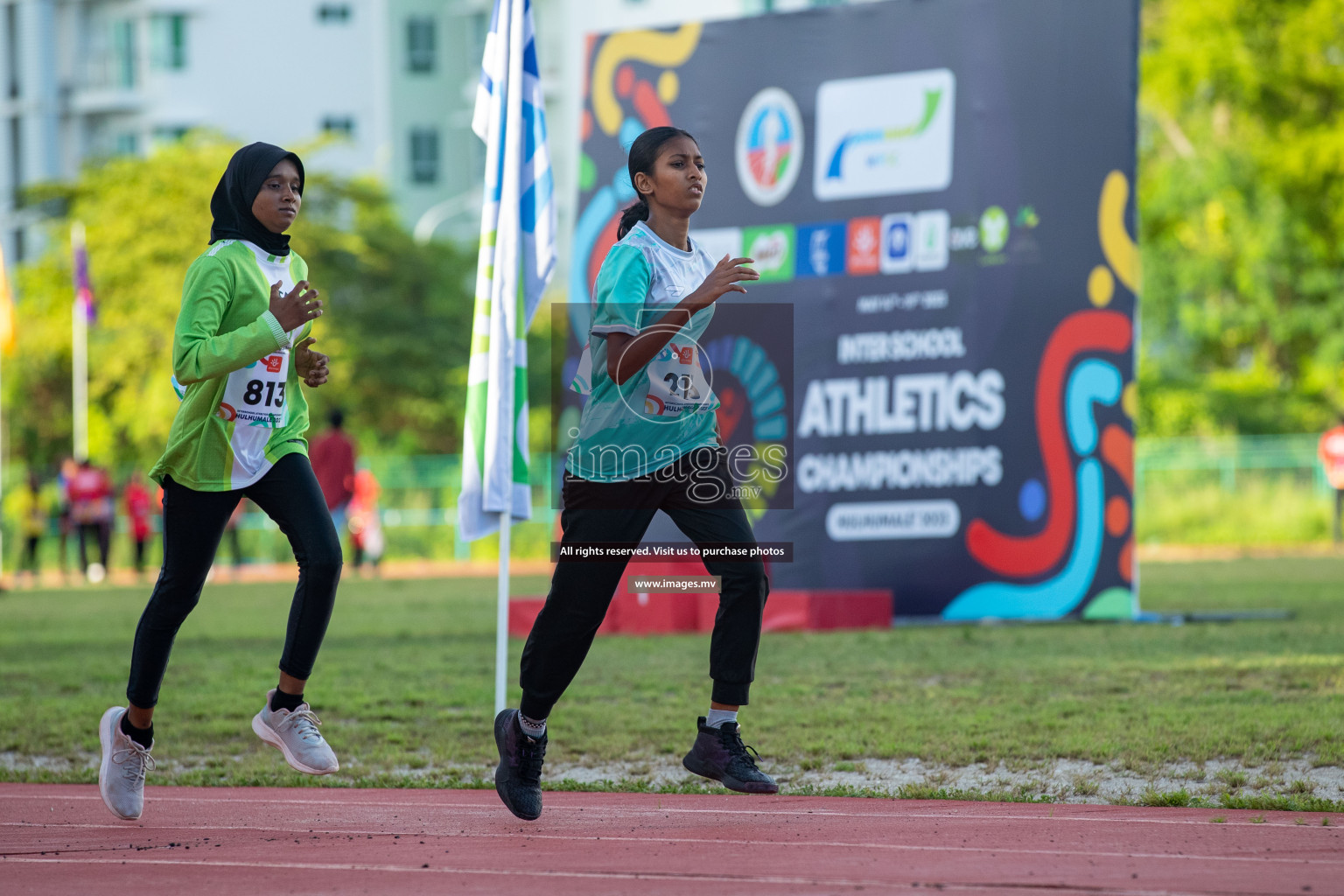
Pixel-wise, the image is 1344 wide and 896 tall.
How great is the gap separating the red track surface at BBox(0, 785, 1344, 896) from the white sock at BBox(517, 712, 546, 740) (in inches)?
10.6

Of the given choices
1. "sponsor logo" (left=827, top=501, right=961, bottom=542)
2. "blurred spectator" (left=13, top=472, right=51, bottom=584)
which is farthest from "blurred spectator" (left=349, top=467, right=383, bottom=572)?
"sponsor logo" (left=827, top=501, right=961, bottom=542)

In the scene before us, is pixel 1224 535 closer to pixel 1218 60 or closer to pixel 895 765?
pixel 1218 60

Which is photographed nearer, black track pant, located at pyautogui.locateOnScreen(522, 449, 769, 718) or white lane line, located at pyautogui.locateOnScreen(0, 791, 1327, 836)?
white lane line, located at pyautogui.locateOnScreen(0, 791, 1327, 836)

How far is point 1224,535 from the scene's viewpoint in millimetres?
26875

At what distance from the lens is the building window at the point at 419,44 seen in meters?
50.6

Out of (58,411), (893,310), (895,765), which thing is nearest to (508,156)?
(895,765)

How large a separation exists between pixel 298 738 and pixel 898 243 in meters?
8.67

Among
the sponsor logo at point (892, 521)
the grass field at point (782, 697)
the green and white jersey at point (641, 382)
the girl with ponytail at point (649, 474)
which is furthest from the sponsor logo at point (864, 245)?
the green and white jersey at point (641, 382)

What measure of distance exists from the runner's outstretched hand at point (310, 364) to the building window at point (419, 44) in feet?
156

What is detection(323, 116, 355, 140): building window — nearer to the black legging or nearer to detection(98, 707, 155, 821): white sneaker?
the black legging

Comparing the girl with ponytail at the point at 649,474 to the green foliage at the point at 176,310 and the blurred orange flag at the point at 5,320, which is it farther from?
the green foliage at the point at 176,310


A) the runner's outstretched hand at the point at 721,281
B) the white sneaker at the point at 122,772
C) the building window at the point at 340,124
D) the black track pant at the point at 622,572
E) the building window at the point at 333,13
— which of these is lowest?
the white sneaker at the point at 122,772

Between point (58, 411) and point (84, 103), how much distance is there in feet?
46.3

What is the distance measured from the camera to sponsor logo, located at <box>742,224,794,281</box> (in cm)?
1305
